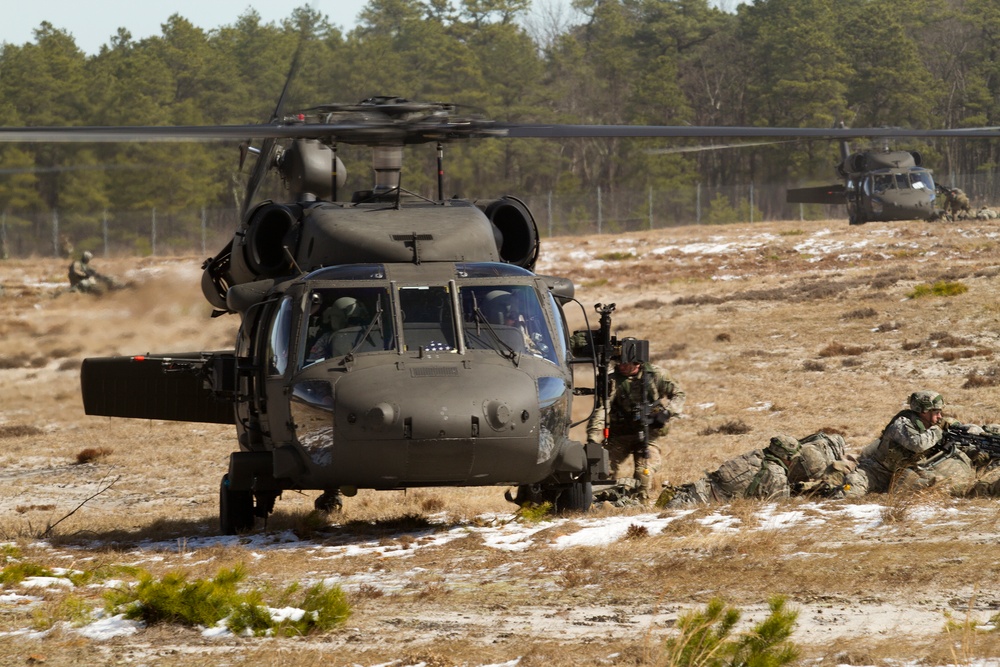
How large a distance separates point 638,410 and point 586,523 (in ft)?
11.0

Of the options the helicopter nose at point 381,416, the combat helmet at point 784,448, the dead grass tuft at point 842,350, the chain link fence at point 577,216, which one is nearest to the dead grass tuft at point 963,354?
the dead grass tuft at point 842,350

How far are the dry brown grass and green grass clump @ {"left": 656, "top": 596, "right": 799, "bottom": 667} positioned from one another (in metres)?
0.50

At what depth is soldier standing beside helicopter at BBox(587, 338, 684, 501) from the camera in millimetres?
12805

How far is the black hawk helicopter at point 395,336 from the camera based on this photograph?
345 inches

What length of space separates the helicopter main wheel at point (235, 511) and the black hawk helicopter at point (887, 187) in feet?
113

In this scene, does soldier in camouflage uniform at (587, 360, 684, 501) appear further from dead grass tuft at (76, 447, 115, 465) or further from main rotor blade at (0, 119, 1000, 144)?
dead grass tuft at (76, 447, 115, 465)

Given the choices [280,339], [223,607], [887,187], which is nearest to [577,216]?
[887,187]

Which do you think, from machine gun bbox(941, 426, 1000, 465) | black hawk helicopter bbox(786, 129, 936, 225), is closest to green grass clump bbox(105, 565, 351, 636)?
machine gun bbox(941, 426, 1000, 465)

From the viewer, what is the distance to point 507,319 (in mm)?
9836

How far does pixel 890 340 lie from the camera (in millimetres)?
21906

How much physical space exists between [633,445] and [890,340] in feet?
34.0

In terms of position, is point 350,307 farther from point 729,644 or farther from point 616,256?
point 616,256

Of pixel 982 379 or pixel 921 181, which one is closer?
pixel 982 379

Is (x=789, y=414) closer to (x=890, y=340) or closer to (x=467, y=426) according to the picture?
(x=890, y=340)
